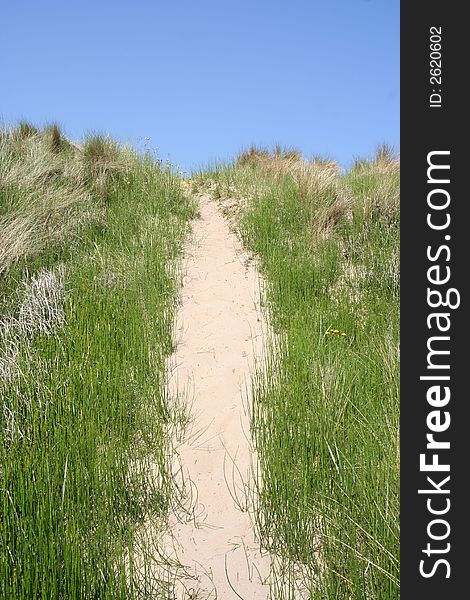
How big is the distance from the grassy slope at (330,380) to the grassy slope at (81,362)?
2.71 ft

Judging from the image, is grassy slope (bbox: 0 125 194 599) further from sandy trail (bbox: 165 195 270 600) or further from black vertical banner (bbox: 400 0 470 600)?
black vertical banner (bbox: 400 0 470 600)

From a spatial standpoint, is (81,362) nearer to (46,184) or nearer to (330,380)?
(330,380)

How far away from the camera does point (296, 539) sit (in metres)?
3.07

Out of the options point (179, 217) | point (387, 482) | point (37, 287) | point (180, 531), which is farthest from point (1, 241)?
point (387, 482)

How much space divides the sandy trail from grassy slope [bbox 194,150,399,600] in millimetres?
194

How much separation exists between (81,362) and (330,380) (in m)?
1.91

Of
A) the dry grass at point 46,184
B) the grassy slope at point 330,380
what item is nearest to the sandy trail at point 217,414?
the grassy slope at point 330,380

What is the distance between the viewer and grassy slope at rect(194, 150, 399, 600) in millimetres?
2732

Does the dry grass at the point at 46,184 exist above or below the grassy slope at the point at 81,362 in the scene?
above

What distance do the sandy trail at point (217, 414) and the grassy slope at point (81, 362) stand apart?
25 centimetres

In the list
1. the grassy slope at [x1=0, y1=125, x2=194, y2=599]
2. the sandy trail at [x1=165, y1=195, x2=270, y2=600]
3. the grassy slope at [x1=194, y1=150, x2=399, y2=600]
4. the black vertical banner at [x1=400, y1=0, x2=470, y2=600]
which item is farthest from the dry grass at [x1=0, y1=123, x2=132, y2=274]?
the black vertical banner at [x1=400, y1=0, x2=470, y2=600]

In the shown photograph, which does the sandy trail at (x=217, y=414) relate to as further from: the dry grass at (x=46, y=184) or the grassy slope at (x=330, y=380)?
the dry grass at (x=46, y=184)

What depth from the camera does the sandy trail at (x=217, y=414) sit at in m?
3.13

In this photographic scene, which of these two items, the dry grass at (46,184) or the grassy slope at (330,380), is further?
the dry grass at (46,184)
